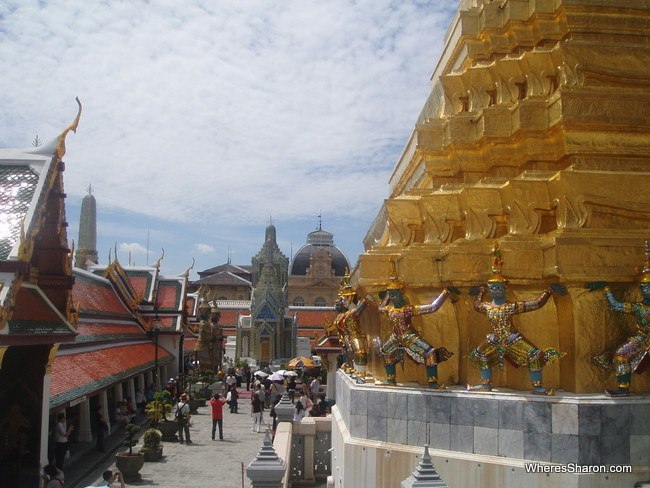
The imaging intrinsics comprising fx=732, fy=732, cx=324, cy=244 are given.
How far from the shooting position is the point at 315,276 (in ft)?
307

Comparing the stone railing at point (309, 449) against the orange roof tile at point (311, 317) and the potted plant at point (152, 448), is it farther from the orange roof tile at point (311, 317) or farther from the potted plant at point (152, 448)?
the orange roof tile at point (311, 317)

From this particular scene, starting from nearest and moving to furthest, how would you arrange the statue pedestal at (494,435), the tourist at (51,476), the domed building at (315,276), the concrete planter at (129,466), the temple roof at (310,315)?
the statue pedestal at (494,435)
the tourist at (51,476)
the concrete planter at (129,466)
the temple roof at (310,315)
the domed building at (315,276)

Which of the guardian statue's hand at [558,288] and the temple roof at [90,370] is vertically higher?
the guardian statue's hand at [558,288]

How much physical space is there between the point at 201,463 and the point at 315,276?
75751mm

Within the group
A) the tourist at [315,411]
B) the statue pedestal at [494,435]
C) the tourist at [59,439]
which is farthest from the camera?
the tourist at [315,411]

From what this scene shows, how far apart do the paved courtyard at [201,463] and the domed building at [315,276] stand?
67691 mm

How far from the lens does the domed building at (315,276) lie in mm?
92625

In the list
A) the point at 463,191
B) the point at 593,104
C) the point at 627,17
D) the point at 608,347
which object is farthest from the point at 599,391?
the point at 627,17

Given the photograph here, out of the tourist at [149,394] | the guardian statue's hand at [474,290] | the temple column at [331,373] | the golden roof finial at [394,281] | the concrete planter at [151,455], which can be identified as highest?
the golden roof finial at [394,281]

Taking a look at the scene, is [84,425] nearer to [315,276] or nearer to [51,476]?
[51,476]

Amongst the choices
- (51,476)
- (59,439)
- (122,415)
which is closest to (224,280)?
(122,415)

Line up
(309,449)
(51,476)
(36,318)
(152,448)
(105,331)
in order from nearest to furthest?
(36,318) < (51,476) < (309,449) < (152,448) < (105,331)

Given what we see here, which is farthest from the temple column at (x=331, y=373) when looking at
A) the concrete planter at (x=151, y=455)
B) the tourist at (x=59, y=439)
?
the tourist at (x=59, y=439)

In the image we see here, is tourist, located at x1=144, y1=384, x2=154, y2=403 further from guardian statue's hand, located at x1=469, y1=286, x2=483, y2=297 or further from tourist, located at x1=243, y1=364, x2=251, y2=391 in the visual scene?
guardian statue's hand, located at x1=469, y1=286, x2=483, y2=297
